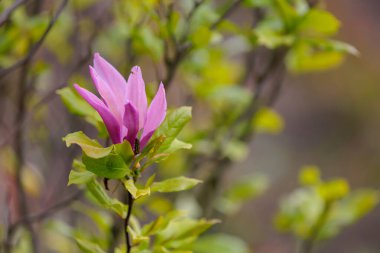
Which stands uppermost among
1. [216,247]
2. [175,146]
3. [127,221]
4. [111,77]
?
[111,77]

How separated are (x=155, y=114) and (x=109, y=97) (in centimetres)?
6

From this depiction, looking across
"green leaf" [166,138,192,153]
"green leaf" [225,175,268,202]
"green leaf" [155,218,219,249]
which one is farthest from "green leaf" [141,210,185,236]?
"green leaf" [225,175,268,202]

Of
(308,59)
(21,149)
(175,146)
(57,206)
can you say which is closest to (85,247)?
(175,146)

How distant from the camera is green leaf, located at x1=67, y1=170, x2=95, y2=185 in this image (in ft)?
2.69

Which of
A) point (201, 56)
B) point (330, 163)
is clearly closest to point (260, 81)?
point (201, 56)

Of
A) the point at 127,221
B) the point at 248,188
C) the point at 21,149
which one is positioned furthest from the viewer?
the point at 248,188

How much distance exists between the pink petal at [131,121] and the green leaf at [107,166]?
0.03m

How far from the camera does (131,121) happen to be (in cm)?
78

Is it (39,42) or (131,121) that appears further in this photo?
(39,42)

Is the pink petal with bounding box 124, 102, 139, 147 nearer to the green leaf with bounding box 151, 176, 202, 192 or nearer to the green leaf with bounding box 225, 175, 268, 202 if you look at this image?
the green leaf with bounding box 151, 176, 202, 192

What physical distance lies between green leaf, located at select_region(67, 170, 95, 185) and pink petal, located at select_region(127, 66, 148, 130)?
11cm

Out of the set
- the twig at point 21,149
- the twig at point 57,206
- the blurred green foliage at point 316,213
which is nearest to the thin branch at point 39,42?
the twig at point 21,149

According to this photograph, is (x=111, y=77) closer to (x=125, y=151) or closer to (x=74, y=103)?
(x=125, y=151)

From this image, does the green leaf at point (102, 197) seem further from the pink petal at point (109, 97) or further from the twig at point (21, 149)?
the twig at point (21, 149)
